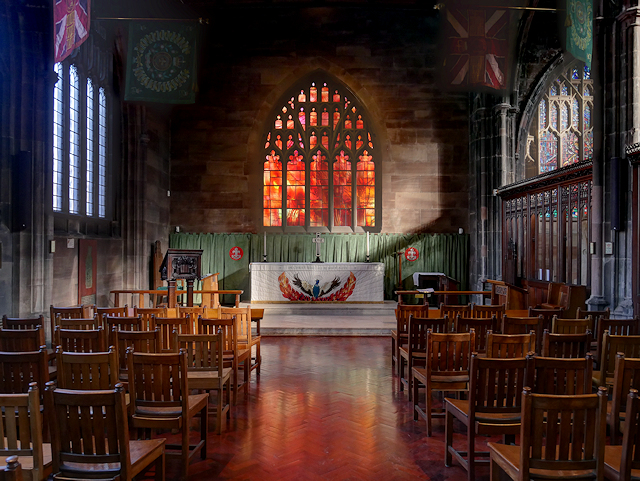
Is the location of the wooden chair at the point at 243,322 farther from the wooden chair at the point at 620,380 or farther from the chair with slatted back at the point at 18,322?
the wooden chair at the point at 620,380

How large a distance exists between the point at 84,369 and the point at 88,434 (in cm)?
87

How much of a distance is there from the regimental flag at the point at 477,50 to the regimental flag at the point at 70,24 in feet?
22.5

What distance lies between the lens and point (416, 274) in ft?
45.1

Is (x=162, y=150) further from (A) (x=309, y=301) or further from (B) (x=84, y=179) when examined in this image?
(A) (x=309, y=301)

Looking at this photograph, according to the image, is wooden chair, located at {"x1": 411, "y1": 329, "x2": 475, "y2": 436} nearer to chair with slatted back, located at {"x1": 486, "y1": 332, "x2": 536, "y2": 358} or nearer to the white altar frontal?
chair with slatted back, located at {"x1": 486, "y1": 332, "x2": 536, "y2": 358}

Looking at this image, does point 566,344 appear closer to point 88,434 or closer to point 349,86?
point 88,434

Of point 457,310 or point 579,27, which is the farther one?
point 579,27

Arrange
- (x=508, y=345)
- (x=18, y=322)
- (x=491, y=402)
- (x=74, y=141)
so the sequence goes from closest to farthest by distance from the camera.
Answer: (x=491, y=402) → (x=508, y=345) → (x=18, y=322) → (x=74, y=141)

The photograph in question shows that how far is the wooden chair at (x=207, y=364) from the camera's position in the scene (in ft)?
14.1

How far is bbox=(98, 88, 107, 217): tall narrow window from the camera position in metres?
11.2

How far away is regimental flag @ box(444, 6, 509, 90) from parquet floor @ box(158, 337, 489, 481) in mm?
6532

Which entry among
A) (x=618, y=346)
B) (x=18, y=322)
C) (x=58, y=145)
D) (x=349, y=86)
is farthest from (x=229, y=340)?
(x=349, y=86)

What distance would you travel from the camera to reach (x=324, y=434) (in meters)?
4.38

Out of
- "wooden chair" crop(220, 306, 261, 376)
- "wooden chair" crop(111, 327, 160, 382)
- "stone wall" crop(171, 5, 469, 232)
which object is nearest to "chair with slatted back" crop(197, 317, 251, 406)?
"wooden chair" crop(220, 306, 261, 376)
